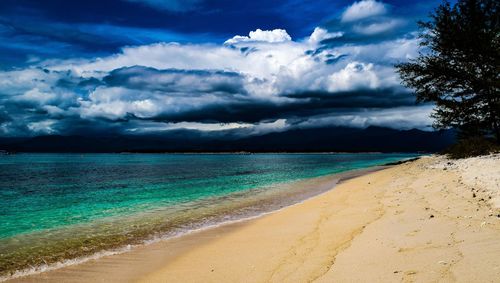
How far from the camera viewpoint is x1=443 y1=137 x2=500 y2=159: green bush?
2923 cm

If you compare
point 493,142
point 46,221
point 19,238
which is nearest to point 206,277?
point 19,238

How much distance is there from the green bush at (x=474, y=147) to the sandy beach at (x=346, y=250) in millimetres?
18521

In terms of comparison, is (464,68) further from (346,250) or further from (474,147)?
(346,250)

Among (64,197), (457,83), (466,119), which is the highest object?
(457,83)

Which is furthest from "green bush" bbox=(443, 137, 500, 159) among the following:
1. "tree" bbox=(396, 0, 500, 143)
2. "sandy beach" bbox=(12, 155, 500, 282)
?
"sandy beach" bbox=(12, 155, 500, 282)

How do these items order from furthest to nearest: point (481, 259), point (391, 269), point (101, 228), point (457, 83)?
point (457, 83)
point (101, 228)
point (391, 269)
point (481, 259)

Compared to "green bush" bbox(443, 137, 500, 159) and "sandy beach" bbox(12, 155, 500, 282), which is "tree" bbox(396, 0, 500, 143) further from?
"sandy beach" bbox(12, 155, 500, 282)

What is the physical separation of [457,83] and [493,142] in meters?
6.05

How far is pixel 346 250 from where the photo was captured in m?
7.82

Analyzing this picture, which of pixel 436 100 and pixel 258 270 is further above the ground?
pixel 436 100

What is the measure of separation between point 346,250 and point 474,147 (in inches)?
1146

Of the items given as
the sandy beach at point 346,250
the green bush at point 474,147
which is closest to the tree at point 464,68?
the green bush at point 474,147

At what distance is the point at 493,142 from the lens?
30.7 m

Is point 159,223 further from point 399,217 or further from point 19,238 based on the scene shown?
point 399,217
